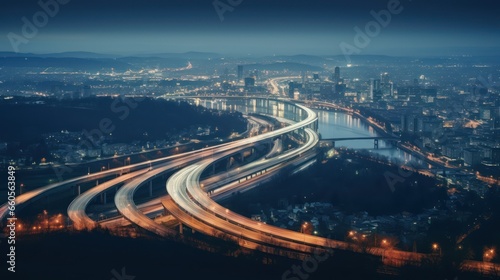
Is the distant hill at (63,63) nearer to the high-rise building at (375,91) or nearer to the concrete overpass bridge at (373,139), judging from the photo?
the high-rise building at (375,91)

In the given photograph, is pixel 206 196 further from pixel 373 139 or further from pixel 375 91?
pixel 375 91

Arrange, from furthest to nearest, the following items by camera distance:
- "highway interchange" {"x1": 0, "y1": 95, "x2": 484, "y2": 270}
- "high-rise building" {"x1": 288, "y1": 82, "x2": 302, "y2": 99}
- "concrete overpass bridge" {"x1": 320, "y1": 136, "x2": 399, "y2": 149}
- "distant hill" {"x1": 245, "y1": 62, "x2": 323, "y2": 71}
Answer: "distant hill" {"x1": 245, "y1": 62, "x2": 323, "y2": 71}, "high-rise building" {"x1": 288, "y1": 82, "x2": 302, "y2": 99}, "concrete overpass bridge" {"x1": 320, "y1": 136, "x2": 399, "y2": 149}, "highway interchange" {"x1": 0, "y1": 95, "x2": 484, "y2": 270}

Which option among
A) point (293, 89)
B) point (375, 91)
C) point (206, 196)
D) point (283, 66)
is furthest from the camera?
point (283, 66)

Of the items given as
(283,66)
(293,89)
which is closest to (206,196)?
(293,89)

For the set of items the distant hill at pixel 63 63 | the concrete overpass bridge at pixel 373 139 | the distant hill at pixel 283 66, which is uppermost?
the distant hill at pixel 63 63

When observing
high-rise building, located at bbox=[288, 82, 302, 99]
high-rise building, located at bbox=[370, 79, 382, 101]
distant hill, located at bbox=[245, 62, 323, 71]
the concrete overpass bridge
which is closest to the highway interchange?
the concrete overpass bridge

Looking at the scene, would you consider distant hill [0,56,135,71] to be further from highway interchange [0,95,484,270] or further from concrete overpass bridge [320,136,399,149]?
highway interchange [0,95,484,270]

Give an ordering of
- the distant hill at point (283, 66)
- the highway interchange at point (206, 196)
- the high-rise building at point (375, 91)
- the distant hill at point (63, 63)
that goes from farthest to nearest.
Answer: the distant hill at point (283, 66) → the distant hill at point (63, 63) → the high-rise building at point (375, 91) → the highway interchange at point (206, 196)

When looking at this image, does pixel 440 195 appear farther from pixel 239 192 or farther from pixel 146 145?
pixel 146 145

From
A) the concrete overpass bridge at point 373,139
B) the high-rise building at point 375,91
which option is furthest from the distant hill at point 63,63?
the concrete overpass bridge at point 373,139

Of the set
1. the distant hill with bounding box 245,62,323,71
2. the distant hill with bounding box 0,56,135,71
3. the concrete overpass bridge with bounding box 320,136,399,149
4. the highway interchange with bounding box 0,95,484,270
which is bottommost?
the concrete overpass bridge with bounding box 320,136,399,149

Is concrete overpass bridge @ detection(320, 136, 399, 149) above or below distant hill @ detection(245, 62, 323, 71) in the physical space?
below

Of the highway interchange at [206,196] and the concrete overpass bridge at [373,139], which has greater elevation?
the highway interchange at [206,196]
